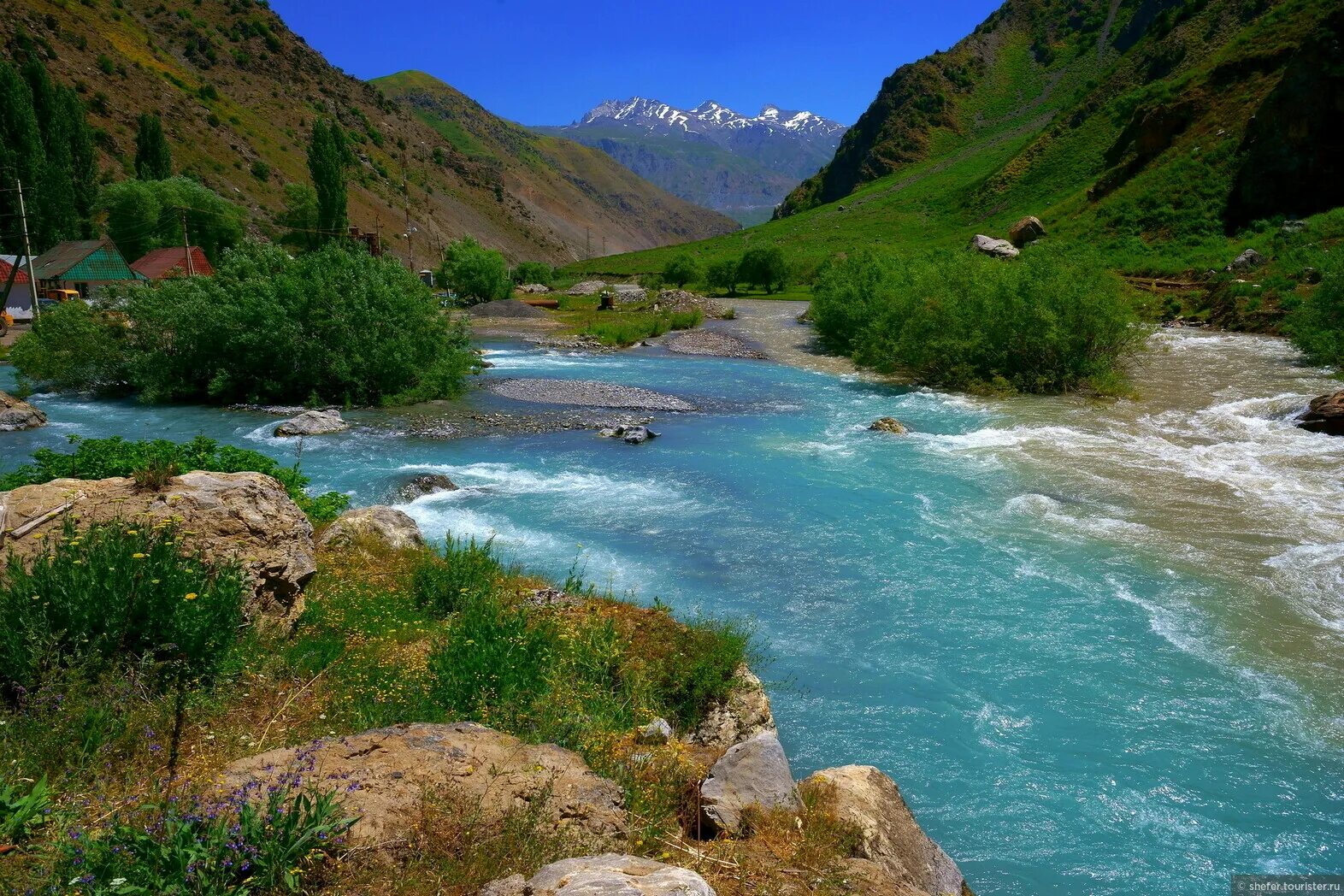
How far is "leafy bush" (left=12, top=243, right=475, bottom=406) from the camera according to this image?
30562mm

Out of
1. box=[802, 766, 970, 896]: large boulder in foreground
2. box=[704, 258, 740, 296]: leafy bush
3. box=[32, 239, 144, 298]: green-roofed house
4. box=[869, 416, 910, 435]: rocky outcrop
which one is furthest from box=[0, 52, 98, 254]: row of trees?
box=[802, 766, 970, 896]: large boulder in foreground

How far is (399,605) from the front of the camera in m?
10.5

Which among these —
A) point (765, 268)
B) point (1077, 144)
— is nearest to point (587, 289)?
point (765, 268)

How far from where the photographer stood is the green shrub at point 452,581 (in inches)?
428

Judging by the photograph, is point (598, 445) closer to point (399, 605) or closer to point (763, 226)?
point (399, 605)

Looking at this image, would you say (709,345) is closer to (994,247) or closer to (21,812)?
(994,247)

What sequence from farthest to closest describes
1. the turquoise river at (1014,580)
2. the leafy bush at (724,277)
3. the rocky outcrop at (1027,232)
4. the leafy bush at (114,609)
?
the leafy bush at (724,277) < the rocky outcrop at (1027,232) < the turquoise river at (1014,580) < the leafy bush at (114,609)

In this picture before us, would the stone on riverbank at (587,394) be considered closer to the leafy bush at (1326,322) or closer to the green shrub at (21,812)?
the leafy bush at (1326,322)

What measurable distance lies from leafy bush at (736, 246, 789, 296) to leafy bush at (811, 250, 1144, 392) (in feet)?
183

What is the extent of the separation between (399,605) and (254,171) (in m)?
126

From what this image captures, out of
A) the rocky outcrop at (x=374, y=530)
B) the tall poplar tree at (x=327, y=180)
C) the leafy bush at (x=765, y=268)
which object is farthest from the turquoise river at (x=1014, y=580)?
the leafy bush at (x=765, y=268)

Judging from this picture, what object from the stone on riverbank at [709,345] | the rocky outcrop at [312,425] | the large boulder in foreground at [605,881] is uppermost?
the stone on riverbank at [709,345]

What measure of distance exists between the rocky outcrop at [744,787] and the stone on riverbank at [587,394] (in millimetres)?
24575

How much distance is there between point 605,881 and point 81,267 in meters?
81.4
